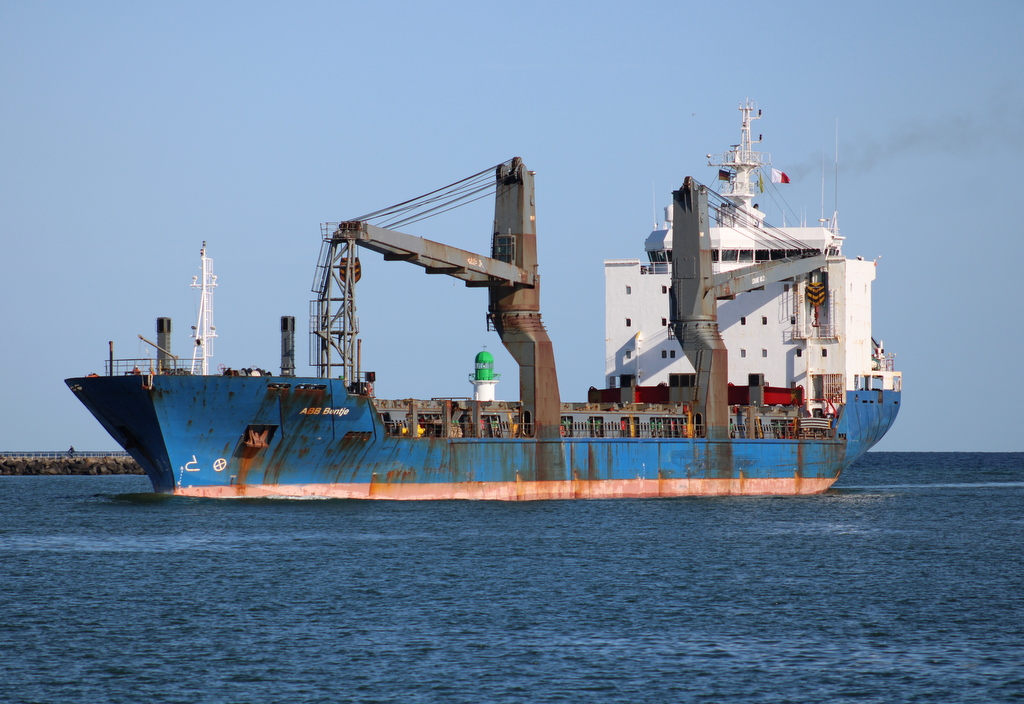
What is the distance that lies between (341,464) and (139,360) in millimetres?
6091

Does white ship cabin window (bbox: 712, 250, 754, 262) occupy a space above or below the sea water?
above

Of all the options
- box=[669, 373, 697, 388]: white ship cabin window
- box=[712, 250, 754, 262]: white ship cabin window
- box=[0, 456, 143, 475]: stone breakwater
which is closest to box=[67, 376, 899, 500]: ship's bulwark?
box=[669, 373, 697, 388]: white ship cabin window

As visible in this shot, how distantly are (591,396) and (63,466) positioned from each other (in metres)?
37.7

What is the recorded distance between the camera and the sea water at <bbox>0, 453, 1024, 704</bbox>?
1572 centimetres

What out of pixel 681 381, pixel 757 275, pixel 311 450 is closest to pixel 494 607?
pixel 311 450

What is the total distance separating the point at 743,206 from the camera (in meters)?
52.5

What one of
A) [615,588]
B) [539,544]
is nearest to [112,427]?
[539,544]

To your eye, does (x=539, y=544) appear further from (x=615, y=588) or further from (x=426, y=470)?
(x=426, y=470)

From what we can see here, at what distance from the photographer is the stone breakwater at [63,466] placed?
7312 centimetres

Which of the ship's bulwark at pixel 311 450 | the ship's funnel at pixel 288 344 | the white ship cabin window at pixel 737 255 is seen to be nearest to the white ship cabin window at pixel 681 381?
the white ship cabin window at pixel 737 255

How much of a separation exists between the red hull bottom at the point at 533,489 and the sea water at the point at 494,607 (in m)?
0.57

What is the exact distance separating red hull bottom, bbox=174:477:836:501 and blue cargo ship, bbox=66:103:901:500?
6cm

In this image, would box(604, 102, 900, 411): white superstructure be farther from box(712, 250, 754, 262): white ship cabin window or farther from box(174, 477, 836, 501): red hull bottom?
box(174, 477, 836, 501): red hull bottom

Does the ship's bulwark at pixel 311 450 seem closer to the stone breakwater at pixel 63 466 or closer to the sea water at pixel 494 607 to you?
the sea water at pixel 494 607
